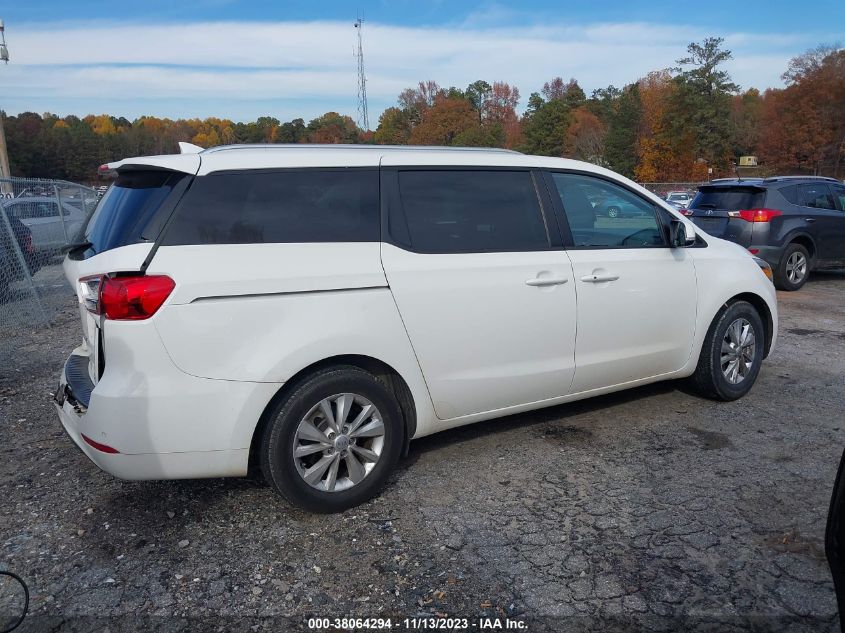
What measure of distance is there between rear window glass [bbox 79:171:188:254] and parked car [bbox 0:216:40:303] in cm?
569

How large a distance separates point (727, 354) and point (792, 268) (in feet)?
21.4

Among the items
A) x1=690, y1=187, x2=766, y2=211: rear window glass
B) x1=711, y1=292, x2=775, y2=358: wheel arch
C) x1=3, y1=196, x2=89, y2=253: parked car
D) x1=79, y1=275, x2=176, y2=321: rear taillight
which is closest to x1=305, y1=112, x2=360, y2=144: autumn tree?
x1=3, y1=196, x2=89, y2=253: parked car

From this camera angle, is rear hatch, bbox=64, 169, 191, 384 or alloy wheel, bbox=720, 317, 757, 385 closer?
rear hatch, bbox=64, 169, 191, 384

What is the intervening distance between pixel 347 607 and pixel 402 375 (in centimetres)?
120

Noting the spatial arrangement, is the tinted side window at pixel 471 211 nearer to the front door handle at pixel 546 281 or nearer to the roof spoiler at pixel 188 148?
the front door handle at pixel 546 281

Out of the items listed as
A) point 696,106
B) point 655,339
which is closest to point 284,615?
point 655,339

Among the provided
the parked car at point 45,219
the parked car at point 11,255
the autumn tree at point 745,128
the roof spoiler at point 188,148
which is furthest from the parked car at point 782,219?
the autumn tree at point 745,128

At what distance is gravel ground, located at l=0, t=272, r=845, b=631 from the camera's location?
9.00ft

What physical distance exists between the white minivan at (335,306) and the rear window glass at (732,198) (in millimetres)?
6653

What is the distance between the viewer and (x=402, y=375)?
355cm

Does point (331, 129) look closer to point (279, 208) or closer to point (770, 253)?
point (770, 253)

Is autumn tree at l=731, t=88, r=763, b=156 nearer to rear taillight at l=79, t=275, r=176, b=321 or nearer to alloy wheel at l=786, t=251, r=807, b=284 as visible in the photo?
alloy wheel at l=786, t=251, r=807, b=284

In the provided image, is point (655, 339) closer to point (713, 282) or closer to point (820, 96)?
point (713, 282)

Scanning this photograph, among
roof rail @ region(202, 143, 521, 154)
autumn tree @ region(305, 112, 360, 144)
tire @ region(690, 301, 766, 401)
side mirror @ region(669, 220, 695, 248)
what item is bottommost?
tire @ region(690, 301, 766, 401)
